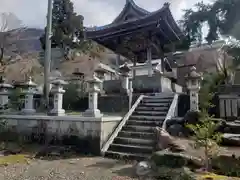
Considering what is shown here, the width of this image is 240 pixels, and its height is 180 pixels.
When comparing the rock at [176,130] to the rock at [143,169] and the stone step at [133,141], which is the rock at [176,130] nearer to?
the stone step at [133,141]

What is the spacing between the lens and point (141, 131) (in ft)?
27.2

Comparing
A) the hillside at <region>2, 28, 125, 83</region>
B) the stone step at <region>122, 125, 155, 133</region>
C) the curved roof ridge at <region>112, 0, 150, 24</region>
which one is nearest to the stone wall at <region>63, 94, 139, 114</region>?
the stone step at <region>122, 125, 155, 133</region>

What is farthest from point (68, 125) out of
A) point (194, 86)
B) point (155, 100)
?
point (194, 86)

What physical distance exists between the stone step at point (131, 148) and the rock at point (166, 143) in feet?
2.15

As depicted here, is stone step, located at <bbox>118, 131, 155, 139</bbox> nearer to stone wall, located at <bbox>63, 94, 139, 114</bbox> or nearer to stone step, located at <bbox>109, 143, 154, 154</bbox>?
stone step, located at <bbox>109, 143, 154, 154</bbox>

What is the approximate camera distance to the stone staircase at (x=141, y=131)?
730cm

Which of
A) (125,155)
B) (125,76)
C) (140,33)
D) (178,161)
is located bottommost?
(125,155)

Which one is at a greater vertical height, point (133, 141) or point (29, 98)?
point (29, 98)

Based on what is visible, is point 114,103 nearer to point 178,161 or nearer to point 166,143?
point 166,143

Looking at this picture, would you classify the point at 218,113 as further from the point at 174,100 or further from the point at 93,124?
the point at 93,124

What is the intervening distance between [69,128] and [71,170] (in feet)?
8.85

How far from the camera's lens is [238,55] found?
10.1 meters

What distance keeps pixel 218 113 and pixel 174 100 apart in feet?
6.42

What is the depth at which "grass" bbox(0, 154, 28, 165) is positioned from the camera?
662 centimetres
